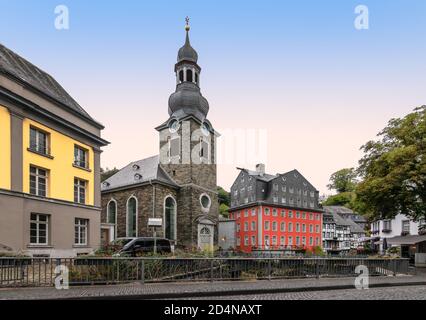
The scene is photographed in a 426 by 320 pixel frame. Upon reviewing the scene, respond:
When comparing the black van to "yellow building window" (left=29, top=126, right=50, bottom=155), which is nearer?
"yellow building window" (left=29, top=126, right=50, bottom=155)

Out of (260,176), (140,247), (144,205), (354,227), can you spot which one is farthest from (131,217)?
(354,227)

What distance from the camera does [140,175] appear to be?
4297cm

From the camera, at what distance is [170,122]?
4594cm

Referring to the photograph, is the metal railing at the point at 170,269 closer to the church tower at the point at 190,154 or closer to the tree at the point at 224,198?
the church tower at the point at 190,154

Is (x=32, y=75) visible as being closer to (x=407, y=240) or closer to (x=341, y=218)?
(x=407, y=240)

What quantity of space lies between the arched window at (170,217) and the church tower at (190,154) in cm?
72

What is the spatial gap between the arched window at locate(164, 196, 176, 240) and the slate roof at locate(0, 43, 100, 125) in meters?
16.3

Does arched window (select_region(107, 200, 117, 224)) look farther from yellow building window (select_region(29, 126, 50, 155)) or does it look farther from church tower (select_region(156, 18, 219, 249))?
yellow building window (select_region(29, 126, 50, 155))

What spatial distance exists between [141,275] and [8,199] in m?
10.5

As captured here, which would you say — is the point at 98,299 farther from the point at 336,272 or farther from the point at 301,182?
the point at 301,182

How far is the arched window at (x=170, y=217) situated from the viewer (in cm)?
4181

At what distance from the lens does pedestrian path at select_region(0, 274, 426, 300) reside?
35.0 ft

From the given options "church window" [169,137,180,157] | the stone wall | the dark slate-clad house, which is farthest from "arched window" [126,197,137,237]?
the dark slate-clad house

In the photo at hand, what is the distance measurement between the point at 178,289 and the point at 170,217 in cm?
3084
